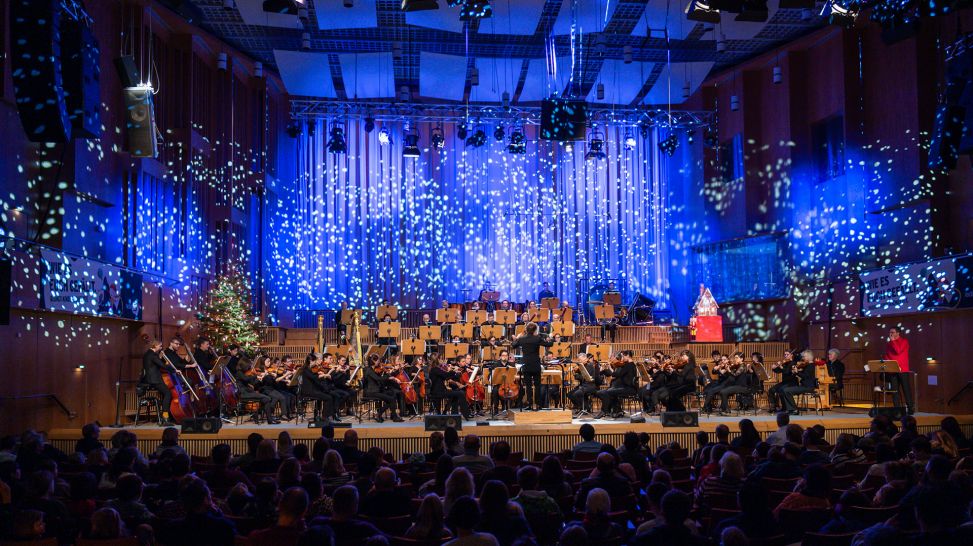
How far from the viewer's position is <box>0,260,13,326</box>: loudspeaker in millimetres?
9742

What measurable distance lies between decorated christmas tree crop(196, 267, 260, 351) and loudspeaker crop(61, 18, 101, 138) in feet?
22.9

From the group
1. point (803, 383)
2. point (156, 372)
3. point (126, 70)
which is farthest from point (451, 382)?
point (126, 70)

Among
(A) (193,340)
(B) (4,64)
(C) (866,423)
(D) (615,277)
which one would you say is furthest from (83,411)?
(D) (615,277)

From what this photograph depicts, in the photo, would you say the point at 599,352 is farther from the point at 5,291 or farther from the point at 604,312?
the point at 5,291

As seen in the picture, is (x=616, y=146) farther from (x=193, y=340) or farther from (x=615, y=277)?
(x=193, y=340)

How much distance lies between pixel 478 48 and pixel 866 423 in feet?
37.9

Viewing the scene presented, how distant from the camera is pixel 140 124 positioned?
44.8ft

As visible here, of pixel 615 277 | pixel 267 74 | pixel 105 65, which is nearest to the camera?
pixel 105 65

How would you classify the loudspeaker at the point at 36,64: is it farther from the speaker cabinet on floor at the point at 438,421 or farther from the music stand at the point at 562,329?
the music stand at the point at 562,329

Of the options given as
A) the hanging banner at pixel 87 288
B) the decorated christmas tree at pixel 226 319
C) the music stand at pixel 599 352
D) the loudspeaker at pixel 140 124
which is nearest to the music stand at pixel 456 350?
the music stand at pixel 599 352

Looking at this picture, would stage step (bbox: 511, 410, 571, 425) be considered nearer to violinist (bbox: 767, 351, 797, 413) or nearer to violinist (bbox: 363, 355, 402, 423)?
violinist (bbox: 363, 355, 402, 423)

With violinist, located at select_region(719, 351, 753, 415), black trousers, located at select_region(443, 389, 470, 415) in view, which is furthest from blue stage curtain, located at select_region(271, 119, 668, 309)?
black trousers, located at select_region(443, 389, 470, 415)

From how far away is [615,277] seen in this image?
24.5 m

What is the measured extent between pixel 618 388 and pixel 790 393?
112 inches
